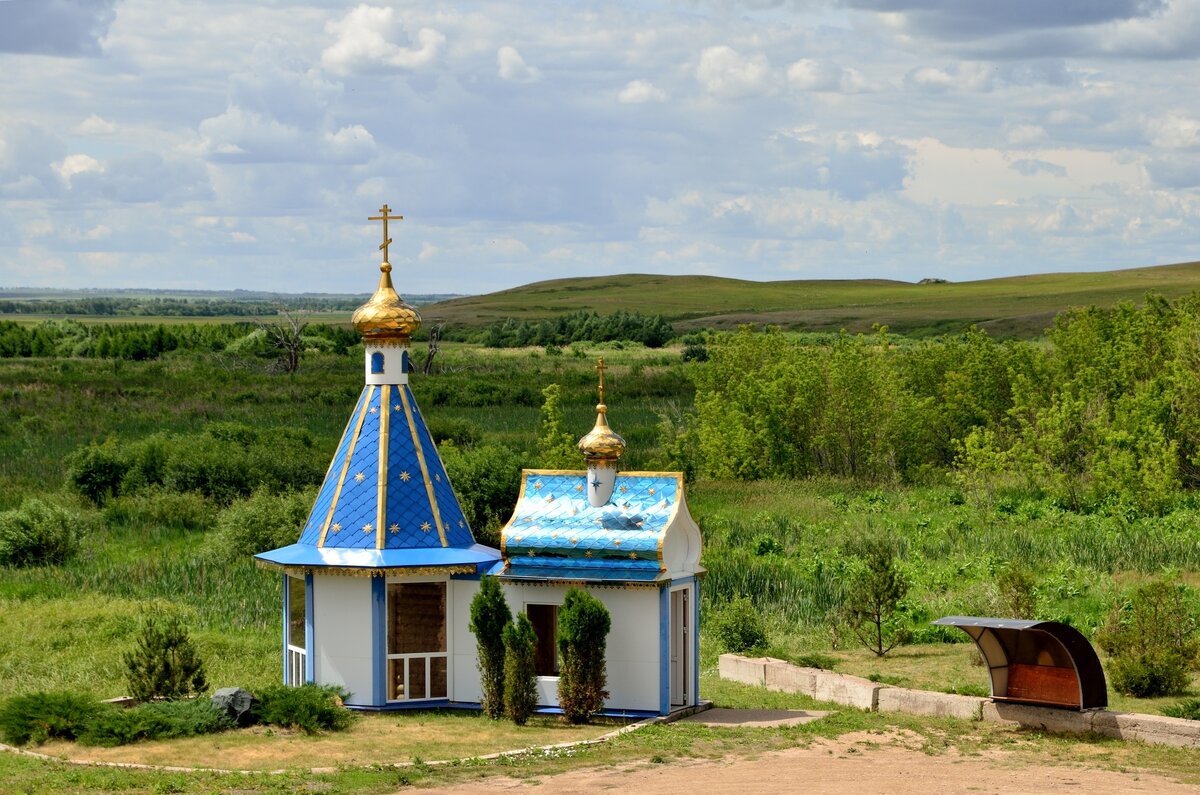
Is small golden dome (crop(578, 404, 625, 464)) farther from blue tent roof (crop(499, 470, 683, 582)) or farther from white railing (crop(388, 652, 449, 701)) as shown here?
white railing (crop(388, 652, 449, 701))

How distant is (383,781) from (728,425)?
3538cm

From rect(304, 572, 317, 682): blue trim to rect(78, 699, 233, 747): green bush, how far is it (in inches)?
56.7

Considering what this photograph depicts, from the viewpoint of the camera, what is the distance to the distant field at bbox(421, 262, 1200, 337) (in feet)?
457

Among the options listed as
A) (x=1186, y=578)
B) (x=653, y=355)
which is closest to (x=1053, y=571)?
(x=1186, y=578)

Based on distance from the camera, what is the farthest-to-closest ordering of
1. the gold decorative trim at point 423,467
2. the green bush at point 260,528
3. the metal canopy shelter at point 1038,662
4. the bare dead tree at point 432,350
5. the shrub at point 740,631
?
the bare dead tree at point 432,350, the green bush at point 260,528, the shrub at point 740,631, the gold decorative trim at point 423,467, the metal canopy shelter at point 1038,662

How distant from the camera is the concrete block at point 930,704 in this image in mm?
18828

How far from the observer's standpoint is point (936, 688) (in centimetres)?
2069

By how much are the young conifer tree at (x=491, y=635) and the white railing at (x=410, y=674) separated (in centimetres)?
83

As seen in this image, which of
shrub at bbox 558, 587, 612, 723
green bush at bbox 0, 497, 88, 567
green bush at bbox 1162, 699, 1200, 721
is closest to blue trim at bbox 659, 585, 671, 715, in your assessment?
shrub at bbox 558, 587, 612, 723

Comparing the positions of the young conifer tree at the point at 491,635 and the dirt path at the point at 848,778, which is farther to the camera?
the young conifer tree at the point at 491,635

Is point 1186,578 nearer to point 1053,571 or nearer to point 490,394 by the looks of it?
point 1053,571

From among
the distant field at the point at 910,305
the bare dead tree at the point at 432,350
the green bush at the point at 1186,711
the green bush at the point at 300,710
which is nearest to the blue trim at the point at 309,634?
the green bush at the point at 300,710

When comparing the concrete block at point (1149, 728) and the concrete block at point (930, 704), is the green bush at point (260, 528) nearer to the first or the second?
the concrete block at point (930, 704)

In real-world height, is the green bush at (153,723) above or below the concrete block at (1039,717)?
above
